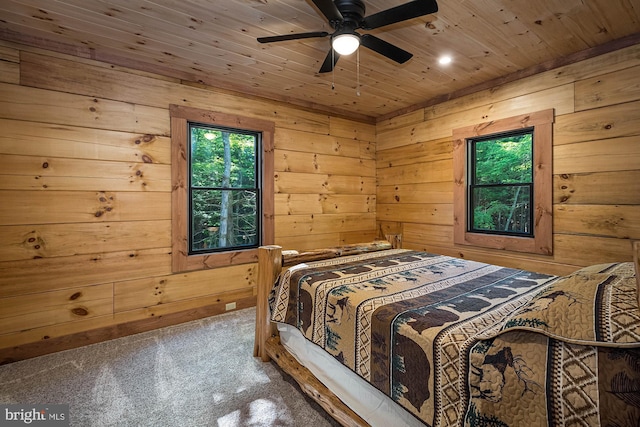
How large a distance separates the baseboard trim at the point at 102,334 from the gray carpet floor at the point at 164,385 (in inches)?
2.6

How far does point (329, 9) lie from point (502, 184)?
2.62 meters

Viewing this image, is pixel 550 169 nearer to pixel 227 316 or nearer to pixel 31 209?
pixel 227 316

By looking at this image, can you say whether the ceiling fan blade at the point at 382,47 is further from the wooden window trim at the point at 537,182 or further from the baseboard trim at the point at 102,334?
the baseboard trim at the point at 102,334

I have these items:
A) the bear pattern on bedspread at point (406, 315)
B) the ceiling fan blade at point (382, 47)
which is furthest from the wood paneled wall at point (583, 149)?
the ceiling fan blade at point (382, 47)

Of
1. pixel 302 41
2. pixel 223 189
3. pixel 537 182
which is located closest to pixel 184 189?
pixel 223 189

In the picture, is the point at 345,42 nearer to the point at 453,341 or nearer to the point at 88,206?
the point at 453,341

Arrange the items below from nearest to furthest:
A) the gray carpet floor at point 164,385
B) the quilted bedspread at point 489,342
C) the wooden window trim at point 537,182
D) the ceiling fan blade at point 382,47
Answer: the quilted bedspread at point 489,342 → the gray carpet floor at point 164,385 → the ceiling fan blade at point 382,47 → the wooden window trim at point 537,182

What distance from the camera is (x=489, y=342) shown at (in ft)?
3.30

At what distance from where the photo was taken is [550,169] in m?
2.76

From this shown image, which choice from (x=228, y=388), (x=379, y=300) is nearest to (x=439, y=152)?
(x=379, y=300)

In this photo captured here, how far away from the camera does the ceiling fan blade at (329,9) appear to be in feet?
5.19

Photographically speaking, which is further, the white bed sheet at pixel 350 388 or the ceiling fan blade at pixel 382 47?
the ceiling fan blade at pixel 382 47

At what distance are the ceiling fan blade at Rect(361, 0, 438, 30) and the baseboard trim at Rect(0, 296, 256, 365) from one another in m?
2.97

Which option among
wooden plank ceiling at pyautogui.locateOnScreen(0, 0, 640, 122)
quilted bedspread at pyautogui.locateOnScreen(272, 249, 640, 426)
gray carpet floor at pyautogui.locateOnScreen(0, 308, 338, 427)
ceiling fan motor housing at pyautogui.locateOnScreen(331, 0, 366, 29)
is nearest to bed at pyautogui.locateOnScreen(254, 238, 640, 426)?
quilted bedspread at pyautogui.locateOnScreen(272, 249, 640, 426)
